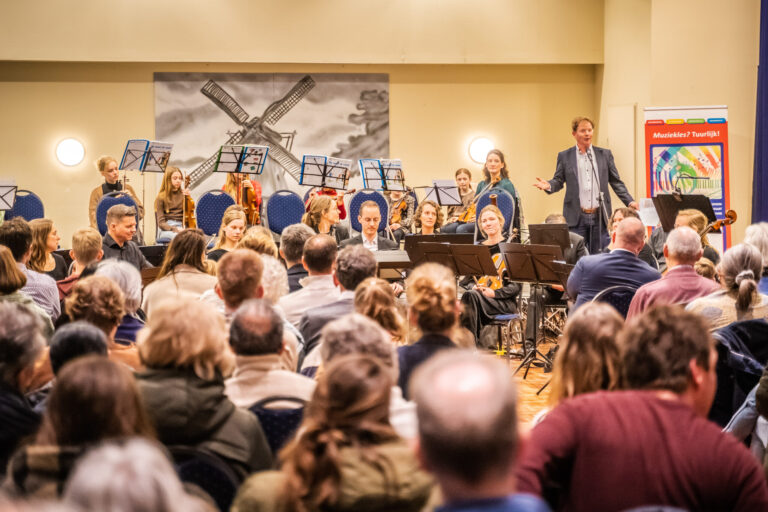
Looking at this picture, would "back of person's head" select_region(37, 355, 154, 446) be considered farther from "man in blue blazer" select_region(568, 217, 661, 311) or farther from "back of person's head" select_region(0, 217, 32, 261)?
"man in blue blazer" select_region(568, 217, 661, 311)

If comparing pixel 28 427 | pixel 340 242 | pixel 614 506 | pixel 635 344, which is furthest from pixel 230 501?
pixel 340 242

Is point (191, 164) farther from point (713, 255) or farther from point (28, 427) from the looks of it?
point (28, 427)

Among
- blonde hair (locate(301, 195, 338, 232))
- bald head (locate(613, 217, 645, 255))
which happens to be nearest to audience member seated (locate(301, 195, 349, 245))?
blonde hair (locate(301, 195, 338, 232))

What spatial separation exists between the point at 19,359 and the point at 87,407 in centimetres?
93

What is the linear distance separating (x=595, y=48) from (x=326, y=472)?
1072 cm

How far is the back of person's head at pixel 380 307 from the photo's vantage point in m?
3.29

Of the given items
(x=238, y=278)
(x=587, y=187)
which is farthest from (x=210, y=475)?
(x=587, y=187)

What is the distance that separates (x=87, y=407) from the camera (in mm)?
1780

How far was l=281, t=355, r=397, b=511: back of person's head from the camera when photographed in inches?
Result: 66.6

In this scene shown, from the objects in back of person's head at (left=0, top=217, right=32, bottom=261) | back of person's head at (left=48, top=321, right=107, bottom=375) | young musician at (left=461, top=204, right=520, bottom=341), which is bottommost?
young musician at (left=461, top=204, right=520, bottom=341)

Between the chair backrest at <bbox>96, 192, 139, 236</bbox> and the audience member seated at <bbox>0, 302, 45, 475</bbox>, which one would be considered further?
the chair backrest at <bbox>96, 192, 139, 236</bbox>

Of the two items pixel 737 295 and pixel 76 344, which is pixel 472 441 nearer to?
pixel 76 344

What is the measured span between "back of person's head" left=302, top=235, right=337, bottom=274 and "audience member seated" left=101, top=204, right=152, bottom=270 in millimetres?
2413

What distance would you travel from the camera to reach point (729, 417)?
3488 millimetres
